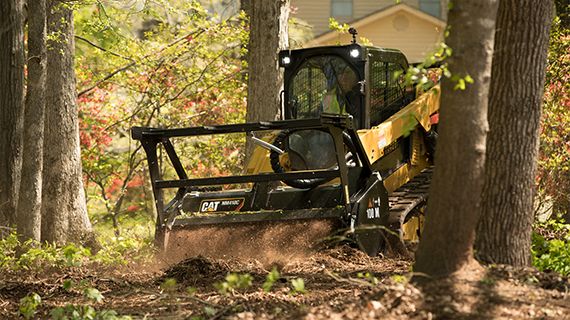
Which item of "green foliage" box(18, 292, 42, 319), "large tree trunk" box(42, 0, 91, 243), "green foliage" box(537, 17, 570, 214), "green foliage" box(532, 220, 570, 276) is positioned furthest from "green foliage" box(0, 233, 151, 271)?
"green foliage" box(537, 17, 570, 214)

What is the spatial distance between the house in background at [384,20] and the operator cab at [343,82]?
21.3 meters

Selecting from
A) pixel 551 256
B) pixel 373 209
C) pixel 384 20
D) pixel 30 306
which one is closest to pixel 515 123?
pixel 551 256

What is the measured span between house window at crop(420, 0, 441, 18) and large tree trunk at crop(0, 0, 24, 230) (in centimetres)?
2773

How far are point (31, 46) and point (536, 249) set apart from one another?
281 inches

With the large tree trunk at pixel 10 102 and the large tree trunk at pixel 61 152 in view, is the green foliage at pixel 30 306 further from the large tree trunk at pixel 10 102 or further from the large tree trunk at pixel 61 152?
the large tree trunk at pixel 61 152

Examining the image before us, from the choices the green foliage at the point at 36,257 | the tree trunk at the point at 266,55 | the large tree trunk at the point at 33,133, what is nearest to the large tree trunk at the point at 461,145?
the green foliage at the point at 36,257

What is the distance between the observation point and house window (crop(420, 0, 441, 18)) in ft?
132

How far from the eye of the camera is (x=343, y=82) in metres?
13.3

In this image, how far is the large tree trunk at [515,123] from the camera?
827cm

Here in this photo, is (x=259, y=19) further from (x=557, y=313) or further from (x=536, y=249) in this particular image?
(x=557, y=313)

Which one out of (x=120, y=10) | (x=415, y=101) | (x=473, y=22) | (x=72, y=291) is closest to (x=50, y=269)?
(x=72, y=291)

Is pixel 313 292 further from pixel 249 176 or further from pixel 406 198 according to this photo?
pixel 406 198

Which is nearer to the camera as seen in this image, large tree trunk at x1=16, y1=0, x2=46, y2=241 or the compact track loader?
the compact track loader

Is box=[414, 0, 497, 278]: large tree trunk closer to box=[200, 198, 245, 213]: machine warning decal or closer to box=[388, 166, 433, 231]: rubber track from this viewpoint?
box=[388, 166, 433, 231]: rubber track
